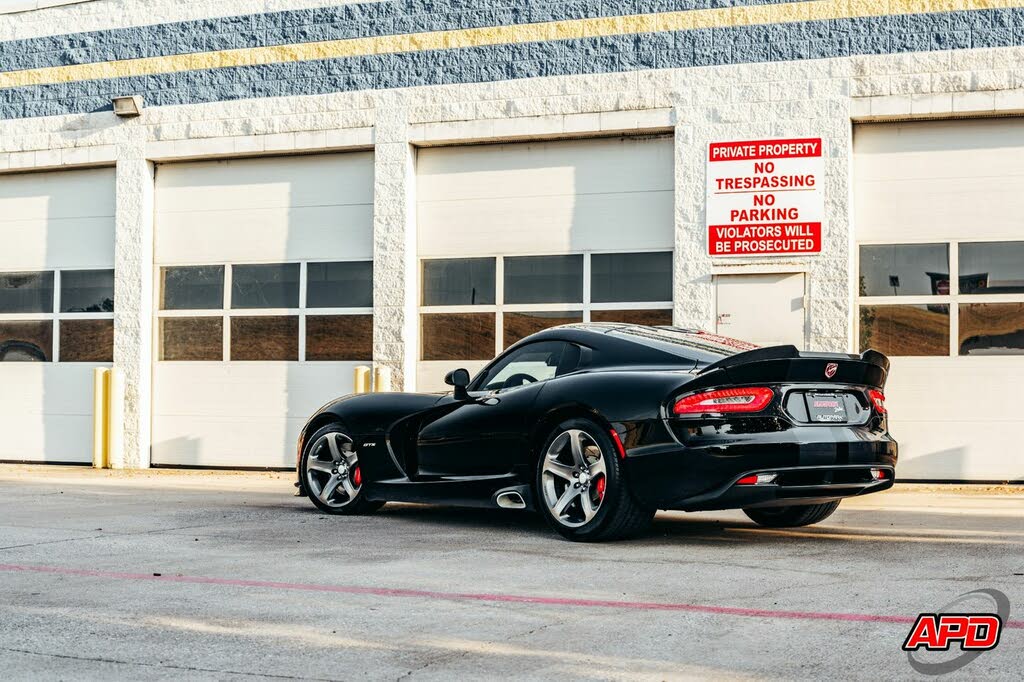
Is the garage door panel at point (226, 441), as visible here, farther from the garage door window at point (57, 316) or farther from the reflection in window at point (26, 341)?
the reflection in window at point (26, 341)

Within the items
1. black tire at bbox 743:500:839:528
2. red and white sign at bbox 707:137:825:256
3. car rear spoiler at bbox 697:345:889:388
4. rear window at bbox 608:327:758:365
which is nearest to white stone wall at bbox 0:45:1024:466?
red and white sign at bbox 707:137:825:256

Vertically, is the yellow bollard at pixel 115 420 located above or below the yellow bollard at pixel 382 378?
below

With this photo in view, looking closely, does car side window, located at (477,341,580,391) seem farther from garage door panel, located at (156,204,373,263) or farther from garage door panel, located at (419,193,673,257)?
garage door panel, located at (156,204,373,263)

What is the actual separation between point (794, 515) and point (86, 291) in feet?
37.9

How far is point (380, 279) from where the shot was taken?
598 inches

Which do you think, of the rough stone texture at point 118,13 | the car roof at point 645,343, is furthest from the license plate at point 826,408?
the rough stone texture at point 118,13

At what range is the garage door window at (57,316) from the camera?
1688cm

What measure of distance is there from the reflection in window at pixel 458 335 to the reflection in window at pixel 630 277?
132cm

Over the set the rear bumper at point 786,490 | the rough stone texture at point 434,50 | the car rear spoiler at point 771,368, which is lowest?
the rear bumper at point 786,490

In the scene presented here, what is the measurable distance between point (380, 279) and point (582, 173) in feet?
8.71

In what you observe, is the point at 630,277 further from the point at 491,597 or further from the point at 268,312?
the point at 491,597

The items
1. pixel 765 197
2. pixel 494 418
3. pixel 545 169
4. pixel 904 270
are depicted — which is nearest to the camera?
pixel 494 418

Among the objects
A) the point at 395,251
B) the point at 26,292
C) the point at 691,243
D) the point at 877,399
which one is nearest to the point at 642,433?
the point at 877,399

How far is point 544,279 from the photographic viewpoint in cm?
1478
